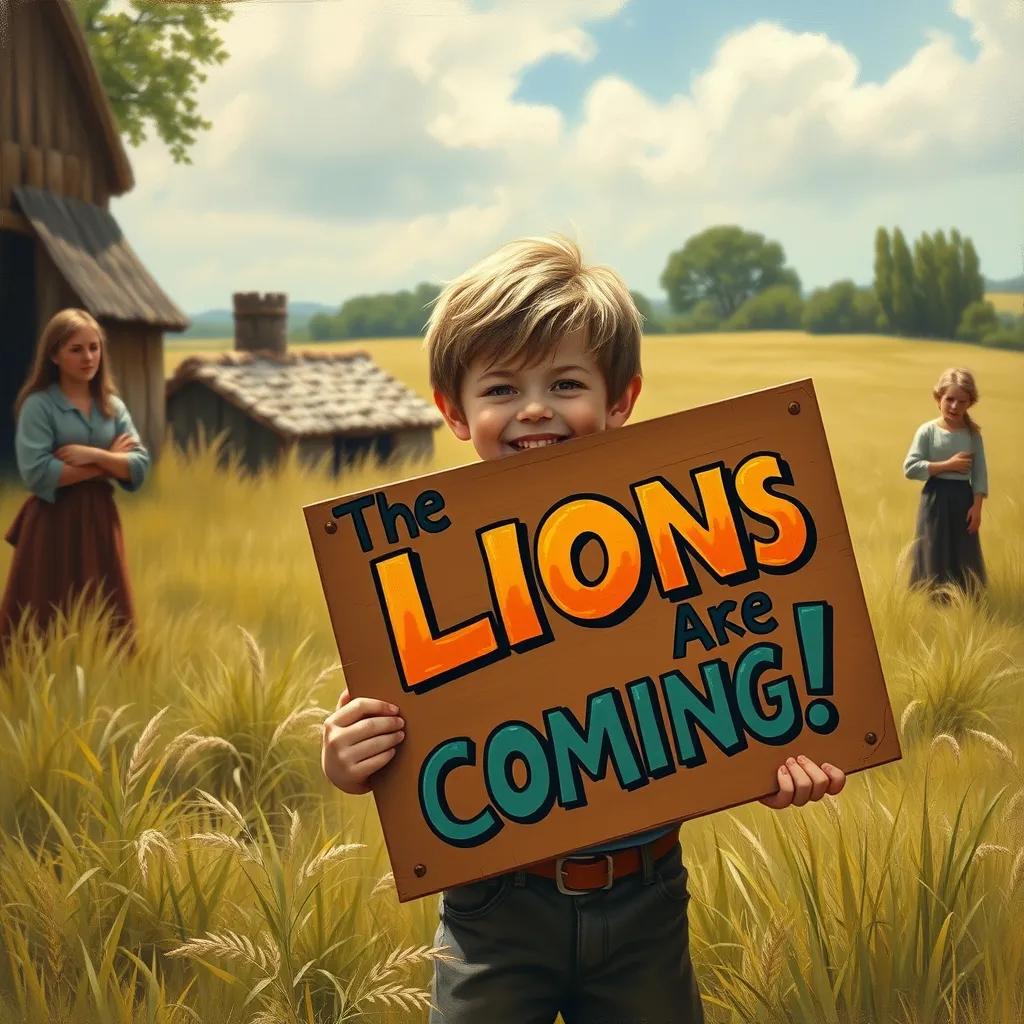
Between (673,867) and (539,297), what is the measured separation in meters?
0.73

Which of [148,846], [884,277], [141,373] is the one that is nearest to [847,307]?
[884,277]

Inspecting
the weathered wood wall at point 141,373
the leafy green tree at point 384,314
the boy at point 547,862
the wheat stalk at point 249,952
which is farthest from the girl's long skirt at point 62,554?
the boy at point 547,862

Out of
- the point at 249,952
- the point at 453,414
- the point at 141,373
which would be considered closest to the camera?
the point at 453,414

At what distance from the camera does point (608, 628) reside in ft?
4.10

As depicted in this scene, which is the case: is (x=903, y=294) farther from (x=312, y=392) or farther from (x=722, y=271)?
(x=312, y=392)

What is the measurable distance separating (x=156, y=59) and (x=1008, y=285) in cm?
204

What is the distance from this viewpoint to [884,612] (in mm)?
2270

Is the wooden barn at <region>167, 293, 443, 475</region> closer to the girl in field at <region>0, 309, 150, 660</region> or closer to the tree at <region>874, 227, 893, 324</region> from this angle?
the girl in field at <region>0, 309, 150, 660</region>

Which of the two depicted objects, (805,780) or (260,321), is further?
(260,321)

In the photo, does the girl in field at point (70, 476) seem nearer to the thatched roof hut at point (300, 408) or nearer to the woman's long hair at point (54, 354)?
the woman's long hair at point (54, 354)

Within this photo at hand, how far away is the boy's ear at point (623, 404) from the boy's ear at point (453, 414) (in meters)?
0.19

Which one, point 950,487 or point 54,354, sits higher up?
point 54,354

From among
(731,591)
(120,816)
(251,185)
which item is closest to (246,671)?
(120,816)

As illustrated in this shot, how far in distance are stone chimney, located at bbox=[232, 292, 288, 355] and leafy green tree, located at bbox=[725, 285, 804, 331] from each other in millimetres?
1175
